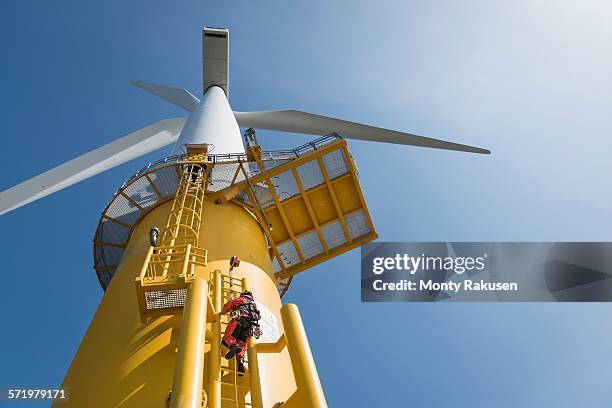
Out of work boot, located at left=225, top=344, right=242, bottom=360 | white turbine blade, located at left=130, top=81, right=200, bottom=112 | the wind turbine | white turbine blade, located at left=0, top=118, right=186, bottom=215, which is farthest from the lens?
white turbine blade, located at left=130, top=81, right=200, bottom=112

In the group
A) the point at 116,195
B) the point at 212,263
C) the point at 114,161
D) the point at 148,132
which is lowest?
→ the point at 212,263

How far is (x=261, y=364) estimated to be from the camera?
10773mm

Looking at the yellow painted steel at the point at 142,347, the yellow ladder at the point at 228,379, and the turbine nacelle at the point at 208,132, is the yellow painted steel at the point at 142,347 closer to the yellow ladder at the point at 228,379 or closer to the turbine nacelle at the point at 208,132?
the yellow ladder at the point at 228,379

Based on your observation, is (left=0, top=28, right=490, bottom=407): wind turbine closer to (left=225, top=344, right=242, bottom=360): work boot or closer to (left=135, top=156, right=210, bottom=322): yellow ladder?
(left=135, top=156, right=210, bottom=322): yellow ladder

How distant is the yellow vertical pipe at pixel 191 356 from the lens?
20.5 ft

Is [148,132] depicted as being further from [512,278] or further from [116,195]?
[512,278]

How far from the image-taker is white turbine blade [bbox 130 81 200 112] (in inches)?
1248

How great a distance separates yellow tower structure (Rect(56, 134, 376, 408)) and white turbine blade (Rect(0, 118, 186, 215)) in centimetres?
326

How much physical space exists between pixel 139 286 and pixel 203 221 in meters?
4.55

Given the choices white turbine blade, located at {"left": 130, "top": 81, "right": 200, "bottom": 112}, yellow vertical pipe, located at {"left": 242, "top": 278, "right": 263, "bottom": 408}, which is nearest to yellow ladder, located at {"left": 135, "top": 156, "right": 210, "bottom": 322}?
yellow vertical pipe, located at {"left": 242, "top": 278, "right": 263, "bottom": 408}

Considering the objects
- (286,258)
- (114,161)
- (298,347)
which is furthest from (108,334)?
(114,161)

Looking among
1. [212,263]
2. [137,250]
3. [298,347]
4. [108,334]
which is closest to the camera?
[298,347]

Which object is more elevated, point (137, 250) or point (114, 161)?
point (114, 161)

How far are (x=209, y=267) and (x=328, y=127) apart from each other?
46.6 ft
